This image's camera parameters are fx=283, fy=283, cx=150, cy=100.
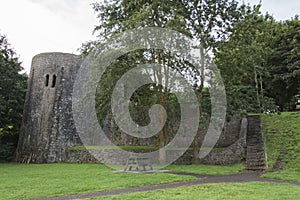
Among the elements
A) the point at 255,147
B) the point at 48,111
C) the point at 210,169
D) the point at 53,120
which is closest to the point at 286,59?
the point at 255,147

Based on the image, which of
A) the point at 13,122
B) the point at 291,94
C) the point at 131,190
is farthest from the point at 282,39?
the point at 13,122

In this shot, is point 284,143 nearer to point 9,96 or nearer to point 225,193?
point 225,193

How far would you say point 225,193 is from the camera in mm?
5914

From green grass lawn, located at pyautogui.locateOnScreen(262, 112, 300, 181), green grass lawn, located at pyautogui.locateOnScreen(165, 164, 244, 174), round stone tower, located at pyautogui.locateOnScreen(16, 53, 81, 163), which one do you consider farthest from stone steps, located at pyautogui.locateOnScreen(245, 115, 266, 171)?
round stone tower, located at pyautogui.locateOnScreen(16, 53, 81, 163)

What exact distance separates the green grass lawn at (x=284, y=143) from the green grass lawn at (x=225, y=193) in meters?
2.09

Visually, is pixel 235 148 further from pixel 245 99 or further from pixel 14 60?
pixel 14 60

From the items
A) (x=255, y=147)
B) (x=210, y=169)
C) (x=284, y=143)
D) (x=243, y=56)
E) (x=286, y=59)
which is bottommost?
(x=210, y=169)

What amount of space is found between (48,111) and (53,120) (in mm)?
757

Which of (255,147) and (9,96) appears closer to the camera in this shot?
(255,147)

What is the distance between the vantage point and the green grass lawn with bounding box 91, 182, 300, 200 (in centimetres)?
552

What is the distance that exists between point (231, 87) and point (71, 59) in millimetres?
11509

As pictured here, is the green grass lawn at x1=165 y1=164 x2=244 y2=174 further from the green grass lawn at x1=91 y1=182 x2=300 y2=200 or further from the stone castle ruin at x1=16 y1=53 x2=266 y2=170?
the stone castle ruin at x1=16 y1=53 x2=266 y2=170

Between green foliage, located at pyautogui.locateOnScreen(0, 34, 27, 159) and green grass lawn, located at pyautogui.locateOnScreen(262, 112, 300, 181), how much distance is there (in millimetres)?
14129

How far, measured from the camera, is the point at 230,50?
40.9 ft
